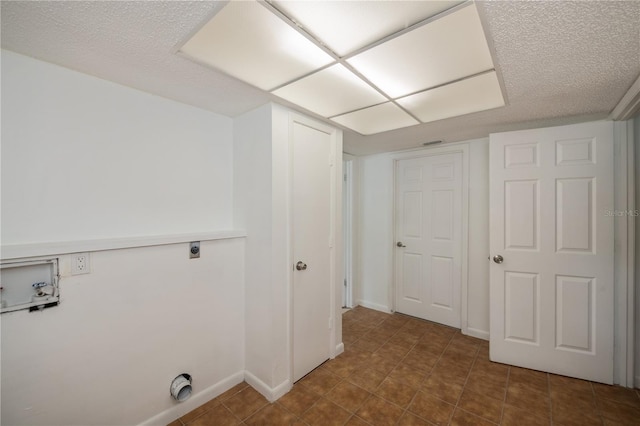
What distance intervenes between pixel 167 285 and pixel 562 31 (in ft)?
8.33

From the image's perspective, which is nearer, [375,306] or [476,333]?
[476,333]

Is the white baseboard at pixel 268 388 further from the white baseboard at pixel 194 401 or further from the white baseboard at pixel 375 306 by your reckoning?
the white baseboard at pixel 375 306

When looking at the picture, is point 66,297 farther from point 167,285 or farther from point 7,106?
point 7,106

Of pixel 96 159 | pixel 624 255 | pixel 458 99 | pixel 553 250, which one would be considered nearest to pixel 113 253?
pixel 96 159

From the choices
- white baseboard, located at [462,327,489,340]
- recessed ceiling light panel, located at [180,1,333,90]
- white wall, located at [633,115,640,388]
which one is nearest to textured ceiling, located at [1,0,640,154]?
recessed ceiling light panel, located at [180,1,333,90]

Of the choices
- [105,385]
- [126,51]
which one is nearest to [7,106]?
[126,51]

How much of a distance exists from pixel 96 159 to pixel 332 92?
5.10ft

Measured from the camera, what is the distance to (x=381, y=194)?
140 inches

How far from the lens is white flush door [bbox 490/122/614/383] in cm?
206

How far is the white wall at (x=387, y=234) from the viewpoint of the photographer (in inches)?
112

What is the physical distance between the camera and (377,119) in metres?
2.30

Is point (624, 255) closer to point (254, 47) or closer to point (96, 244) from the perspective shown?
point (254, 47)

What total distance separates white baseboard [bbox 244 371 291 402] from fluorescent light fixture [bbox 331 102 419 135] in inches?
87.2

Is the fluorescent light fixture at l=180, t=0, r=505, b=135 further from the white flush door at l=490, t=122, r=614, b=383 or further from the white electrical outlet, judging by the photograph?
the white electrical outlet
